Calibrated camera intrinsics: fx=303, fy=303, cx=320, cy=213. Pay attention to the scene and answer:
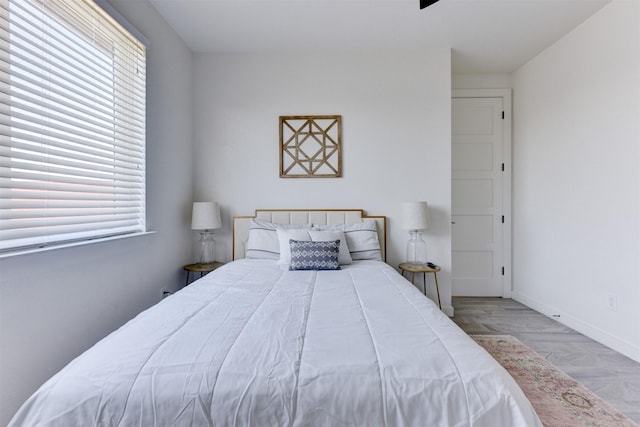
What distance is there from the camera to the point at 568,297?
2.93 metres

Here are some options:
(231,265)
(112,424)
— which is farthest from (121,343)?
(231,265)

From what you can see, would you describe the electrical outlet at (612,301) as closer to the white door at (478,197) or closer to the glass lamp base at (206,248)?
the white door at (478,197)

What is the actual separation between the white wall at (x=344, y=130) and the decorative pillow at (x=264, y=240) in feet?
0.94

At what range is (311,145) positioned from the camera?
319cm

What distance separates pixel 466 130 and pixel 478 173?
0.55 meters

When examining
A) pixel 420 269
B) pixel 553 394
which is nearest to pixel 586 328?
pixel 553 394

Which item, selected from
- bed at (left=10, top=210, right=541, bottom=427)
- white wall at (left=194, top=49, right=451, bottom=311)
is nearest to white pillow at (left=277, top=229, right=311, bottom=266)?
white wall at (left=194, top=49, right=451, bottom=311)

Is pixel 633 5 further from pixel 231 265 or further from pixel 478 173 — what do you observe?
pixel 231 265

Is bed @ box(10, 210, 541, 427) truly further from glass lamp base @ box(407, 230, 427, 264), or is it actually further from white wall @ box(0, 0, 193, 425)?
glass lamp base @ box(407, 230, 427, 264)

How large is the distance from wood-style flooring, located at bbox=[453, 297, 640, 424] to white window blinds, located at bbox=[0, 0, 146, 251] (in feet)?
10.2

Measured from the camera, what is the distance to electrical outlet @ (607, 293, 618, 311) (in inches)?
96.3

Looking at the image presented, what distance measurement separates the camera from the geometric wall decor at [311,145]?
3.17 metres

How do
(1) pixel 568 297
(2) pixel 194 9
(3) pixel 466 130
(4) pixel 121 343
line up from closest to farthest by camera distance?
(4) pixel 121 343 < (2) pixel 194 9 < (1) pixel 568 297 < (3) pixel 466 130

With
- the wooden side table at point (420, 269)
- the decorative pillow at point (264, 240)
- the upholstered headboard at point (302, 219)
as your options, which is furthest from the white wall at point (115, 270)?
the wooden side table at point (420, 269)
